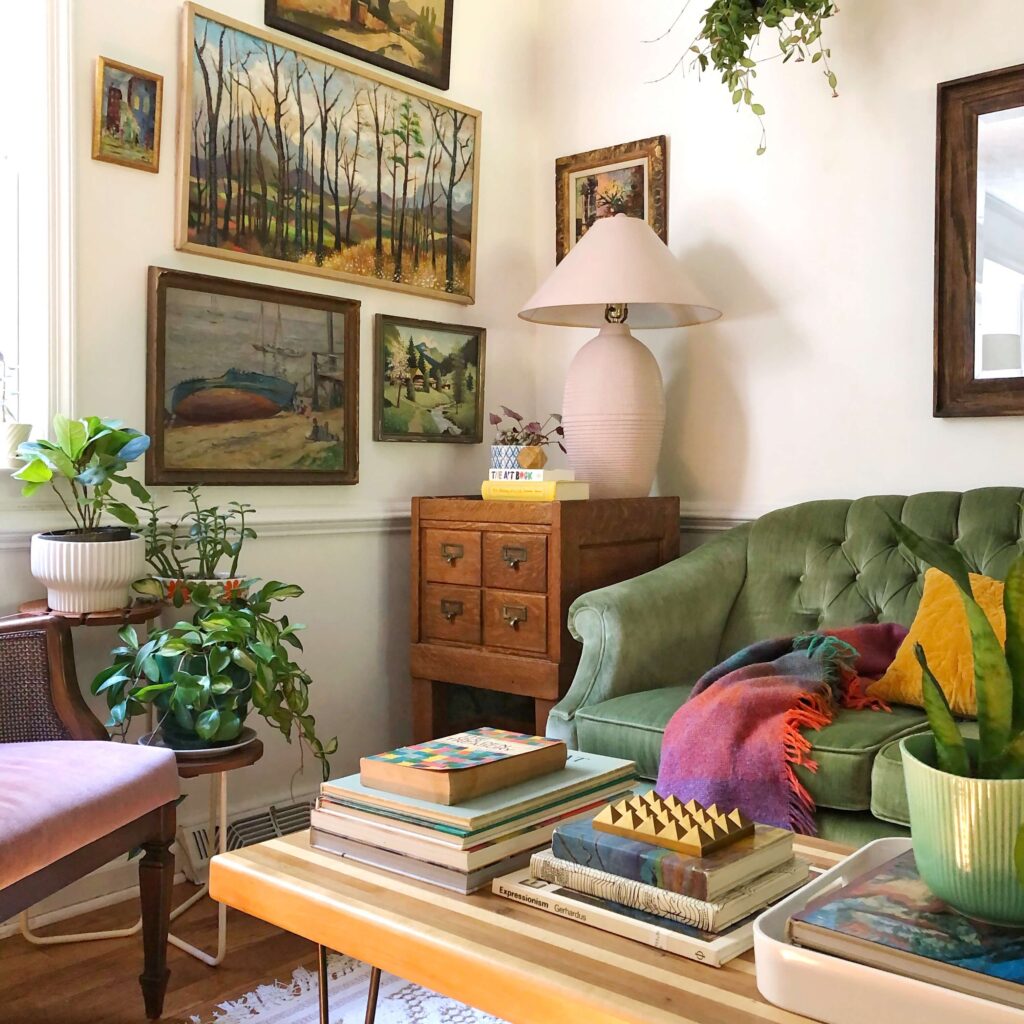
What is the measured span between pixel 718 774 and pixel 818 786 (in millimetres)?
164

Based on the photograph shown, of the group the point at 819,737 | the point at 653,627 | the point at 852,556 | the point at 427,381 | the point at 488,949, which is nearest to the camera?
the point at 488,949

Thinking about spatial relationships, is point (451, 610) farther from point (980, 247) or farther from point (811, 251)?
point (980, 247)

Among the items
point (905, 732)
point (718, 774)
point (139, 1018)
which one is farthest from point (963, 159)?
point (139, 1018)

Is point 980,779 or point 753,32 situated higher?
point 753,32

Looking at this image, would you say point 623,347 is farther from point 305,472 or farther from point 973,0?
point 973,0

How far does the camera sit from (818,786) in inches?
70.7

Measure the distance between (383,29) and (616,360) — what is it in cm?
115

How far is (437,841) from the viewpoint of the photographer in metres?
1.17

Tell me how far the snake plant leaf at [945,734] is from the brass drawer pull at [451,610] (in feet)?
6.17

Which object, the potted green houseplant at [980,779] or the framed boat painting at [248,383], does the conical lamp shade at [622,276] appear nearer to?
the framed boat painting at [248,383]

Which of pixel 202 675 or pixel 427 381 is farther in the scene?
pixel 427 381

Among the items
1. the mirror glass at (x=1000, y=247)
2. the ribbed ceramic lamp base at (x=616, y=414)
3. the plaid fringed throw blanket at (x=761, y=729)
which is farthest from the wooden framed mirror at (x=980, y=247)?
the plaid fringed throw blanket at (x=761, y=729)

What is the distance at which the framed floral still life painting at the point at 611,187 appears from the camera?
3146 millimetres

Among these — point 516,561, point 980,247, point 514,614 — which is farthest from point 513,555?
point 980,247
